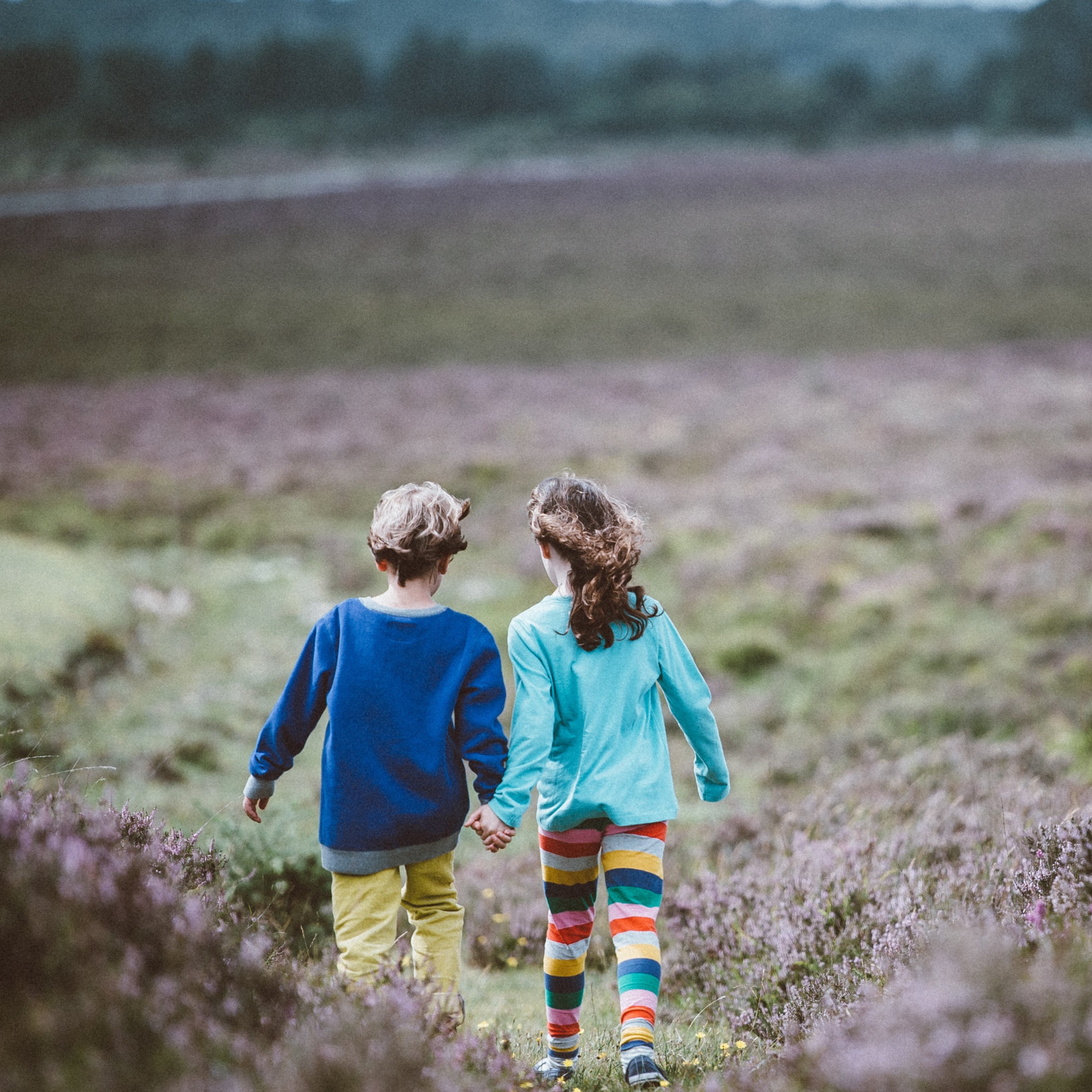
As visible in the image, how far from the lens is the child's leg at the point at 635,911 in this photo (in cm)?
291

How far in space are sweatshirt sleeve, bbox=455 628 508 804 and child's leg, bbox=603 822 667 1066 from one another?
17.7 inches

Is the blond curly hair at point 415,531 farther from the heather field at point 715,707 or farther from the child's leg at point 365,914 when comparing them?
the heather field at point 715,707

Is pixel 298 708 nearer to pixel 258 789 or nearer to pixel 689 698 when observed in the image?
pixel 258 789

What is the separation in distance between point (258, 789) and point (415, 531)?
3.35 feet

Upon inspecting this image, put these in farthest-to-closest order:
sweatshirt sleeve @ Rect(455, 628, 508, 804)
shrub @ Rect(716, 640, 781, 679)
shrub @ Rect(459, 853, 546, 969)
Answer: shrub @ Rect(716, 640, 781, 679)
shrub @ Rect(459, 853, 546, 969)
sweatshirt sleeve @ Rect(455, 628, 508, 804)

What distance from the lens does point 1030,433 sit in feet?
49.3

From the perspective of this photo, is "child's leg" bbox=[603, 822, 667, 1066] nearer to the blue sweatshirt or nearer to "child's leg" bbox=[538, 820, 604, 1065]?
"child's leg" bbox=[538, 820, 604, 1065]

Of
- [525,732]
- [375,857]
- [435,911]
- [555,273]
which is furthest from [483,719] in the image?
[555,273]

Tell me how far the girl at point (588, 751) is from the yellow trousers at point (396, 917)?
1.02 ft

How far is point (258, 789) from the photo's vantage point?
3.10 meters

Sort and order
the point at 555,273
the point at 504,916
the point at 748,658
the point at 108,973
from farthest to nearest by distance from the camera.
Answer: the point at 555,273, the point at 748,658, the point at 504,916, the point at 108,973

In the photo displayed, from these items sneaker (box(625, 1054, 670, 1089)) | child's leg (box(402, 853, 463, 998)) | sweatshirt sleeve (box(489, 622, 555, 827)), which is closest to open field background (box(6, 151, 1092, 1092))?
sneaker (box(625, 1054, 670, 1089))

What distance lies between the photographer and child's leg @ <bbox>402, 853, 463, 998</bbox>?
3045mm

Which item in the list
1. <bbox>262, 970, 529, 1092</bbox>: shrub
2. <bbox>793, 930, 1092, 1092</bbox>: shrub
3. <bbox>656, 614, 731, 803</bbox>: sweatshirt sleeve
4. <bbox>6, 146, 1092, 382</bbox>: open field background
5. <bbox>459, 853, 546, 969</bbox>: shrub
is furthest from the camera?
<bbox>6, 146, 1092, 382</bbox>: open field background
